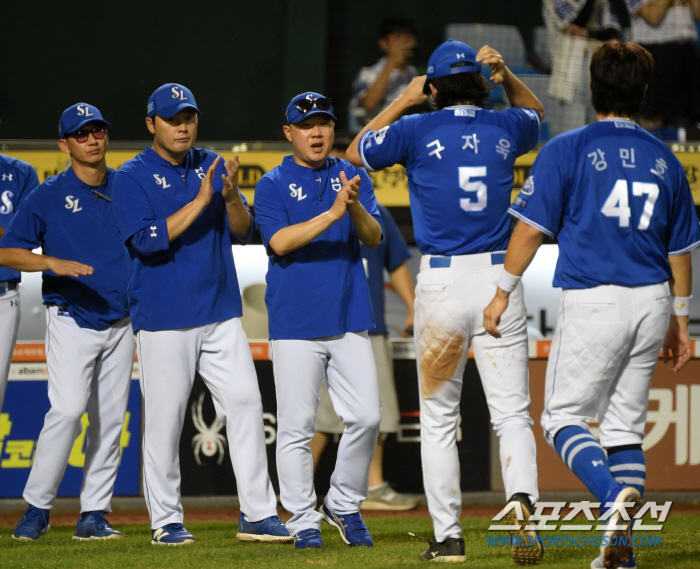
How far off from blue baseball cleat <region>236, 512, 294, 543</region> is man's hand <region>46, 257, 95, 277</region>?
4.36ft

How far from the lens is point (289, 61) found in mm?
8664

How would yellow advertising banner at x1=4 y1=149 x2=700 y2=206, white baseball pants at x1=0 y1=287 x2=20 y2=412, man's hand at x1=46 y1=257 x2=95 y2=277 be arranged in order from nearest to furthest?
man's hand at x1=46 y1=257 x2=95 y2=277 < white baseball pants at x1=0 y1=287 x2=20 y2=412 < yellow advertising banner at x1=4 y1=149 x2=700 y2=206

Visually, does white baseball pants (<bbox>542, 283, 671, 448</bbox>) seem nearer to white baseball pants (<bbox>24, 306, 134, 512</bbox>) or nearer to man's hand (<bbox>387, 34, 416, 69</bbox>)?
white baseball pants (<bbox>24, 306, 134, 512</bbox>)

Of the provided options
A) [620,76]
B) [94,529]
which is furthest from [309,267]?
[94,529]

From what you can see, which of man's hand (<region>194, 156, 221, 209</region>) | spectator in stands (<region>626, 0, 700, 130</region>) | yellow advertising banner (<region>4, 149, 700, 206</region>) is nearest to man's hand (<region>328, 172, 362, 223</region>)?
man's hand (<region>194, 156, 221, 209</region>)

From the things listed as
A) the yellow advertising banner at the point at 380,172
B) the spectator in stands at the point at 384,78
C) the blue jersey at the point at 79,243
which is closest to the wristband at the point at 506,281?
the blue jersey at the point at 79,243

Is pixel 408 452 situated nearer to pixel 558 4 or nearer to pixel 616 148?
pixel 616 148

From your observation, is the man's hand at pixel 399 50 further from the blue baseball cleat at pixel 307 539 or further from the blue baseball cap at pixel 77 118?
the blue baseball cleat at pixel 307 539

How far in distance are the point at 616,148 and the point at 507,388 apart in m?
0.93

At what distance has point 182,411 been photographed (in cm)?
421

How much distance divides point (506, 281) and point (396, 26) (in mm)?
5788

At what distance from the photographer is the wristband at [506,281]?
10.7ft

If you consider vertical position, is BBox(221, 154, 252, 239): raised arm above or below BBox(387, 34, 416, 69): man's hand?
below

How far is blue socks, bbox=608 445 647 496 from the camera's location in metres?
3.21
